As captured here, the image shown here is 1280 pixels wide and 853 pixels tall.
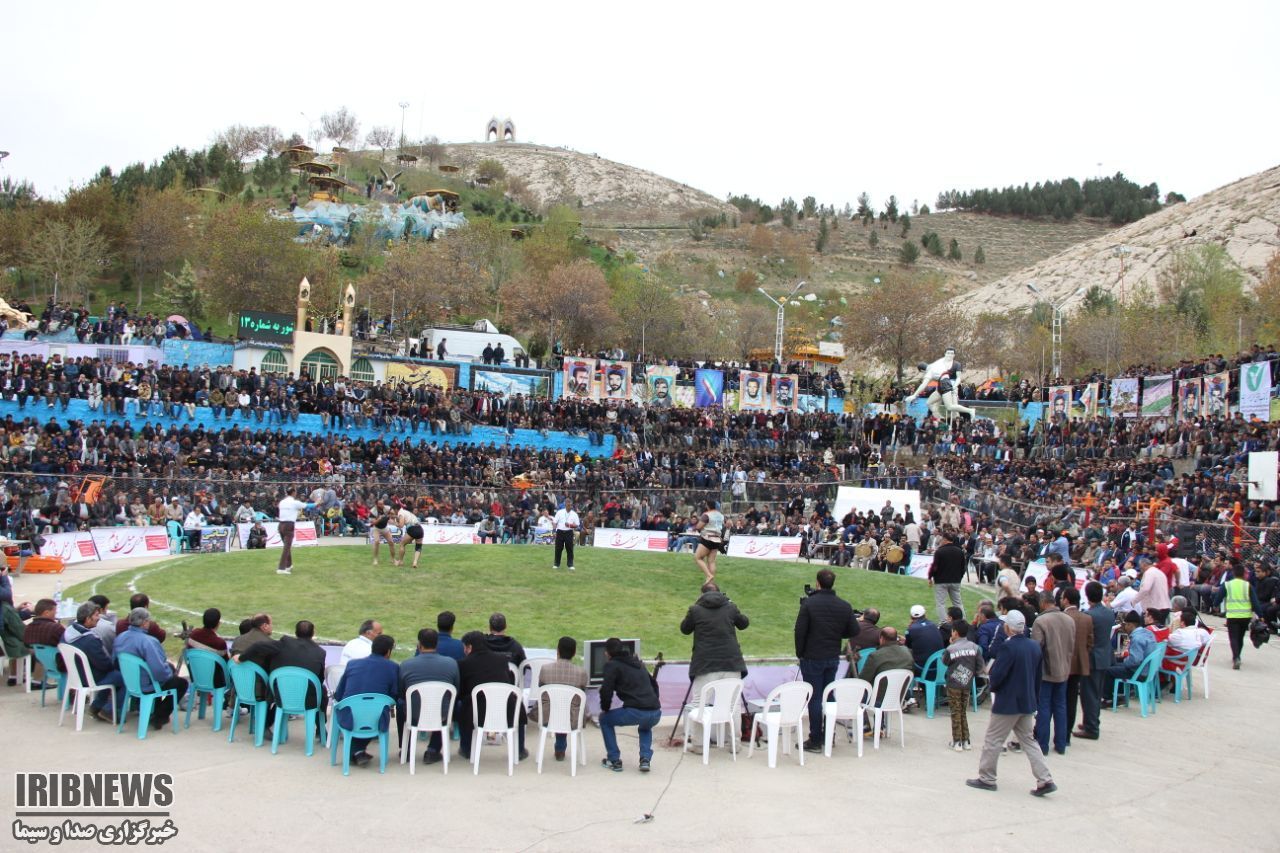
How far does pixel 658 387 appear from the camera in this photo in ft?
177

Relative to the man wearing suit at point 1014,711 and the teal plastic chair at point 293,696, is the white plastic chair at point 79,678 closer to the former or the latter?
the teal plastic chair at point 293,696

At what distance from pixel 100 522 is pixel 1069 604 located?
23.5m

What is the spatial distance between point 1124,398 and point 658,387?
22.2 metres

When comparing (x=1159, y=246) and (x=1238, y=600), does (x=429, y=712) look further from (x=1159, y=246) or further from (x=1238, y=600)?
(x=1159, y=246)

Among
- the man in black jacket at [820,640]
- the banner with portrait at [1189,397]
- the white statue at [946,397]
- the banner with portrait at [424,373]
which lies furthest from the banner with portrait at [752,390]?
the man in black jacket at [820,640]

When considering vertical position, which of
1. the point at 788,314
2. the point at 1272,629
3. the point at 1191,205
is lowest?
the point at 1272,629

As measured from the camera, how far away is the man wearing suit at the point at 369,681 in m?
9.46

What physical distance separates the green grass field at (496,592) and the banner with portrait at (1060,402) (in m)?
29.0

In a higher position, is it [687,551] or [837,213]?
[837,213]

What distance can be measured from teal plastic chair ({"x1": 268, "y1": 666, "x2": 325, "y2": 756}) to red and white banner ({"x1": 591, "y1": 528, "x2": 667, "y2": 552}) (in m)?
20.5

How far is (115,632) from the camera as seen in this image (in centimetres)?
1103

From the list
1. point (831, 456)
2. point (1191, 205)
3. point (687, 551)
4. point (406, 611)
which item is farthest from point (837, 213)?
point (406, 611)

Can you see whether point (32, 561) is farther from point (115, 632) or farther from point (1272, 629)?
point (1272, 629)

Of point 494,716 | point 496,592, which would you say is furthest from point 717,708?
point 496,592
